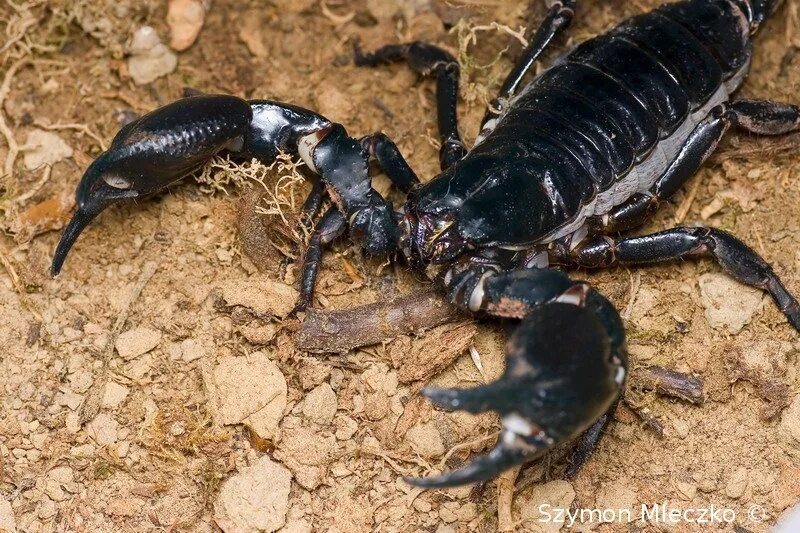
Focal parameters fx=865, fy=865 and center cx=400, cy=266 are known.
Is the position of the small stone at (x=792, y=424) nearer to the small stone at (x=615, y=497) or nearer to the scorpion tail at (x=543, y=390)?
the small stone at (x=615, y=497)

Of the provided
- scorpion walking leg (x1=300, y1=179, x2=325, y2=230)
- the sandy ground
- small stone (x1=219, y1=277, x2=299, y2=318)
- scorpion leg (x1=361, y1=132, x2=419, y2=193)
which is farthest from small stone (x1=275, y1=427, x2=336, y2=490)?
scorpion leg (x1=361, y1=132, x2=419, y2=193)

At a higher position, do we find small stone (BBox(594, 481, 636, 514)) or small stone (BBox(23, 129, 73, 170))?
small stone (BBox(23, 129, 73, 170))

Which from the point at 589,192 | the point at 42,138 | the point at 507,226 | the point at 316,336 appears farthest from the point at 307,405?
the point at 42,138

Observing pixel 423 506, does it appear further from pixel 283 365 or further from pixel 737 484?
pixel 737 484

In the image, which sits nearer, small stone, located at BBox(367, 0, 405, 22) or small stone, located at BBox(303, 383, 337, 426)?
small stone, located at BBox(303, 383, 337, 426)

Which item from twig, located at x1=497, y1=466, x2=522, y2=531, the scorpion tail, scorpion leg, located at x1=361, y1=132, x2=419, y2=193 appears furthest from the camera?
scorpion leg, located at x1=361, y1=132, x2=419, y2=193

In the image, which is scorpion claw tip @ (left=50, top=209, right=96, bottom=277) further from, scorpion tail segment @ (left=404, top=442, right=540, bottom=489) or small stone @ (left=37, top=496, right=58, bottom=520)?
scorpion tail segment @ (left=404, top=442, right=540, bottom=489)

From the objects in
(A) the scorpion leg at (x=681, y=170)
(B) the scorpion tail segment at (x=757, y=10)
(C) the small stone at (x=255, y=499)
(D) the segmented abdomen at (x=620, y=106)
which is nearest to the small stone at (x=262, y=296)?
(C) the small stone at (x=255, y=499)

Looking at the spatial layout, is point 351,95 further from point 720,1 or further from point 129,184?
point 720,1
